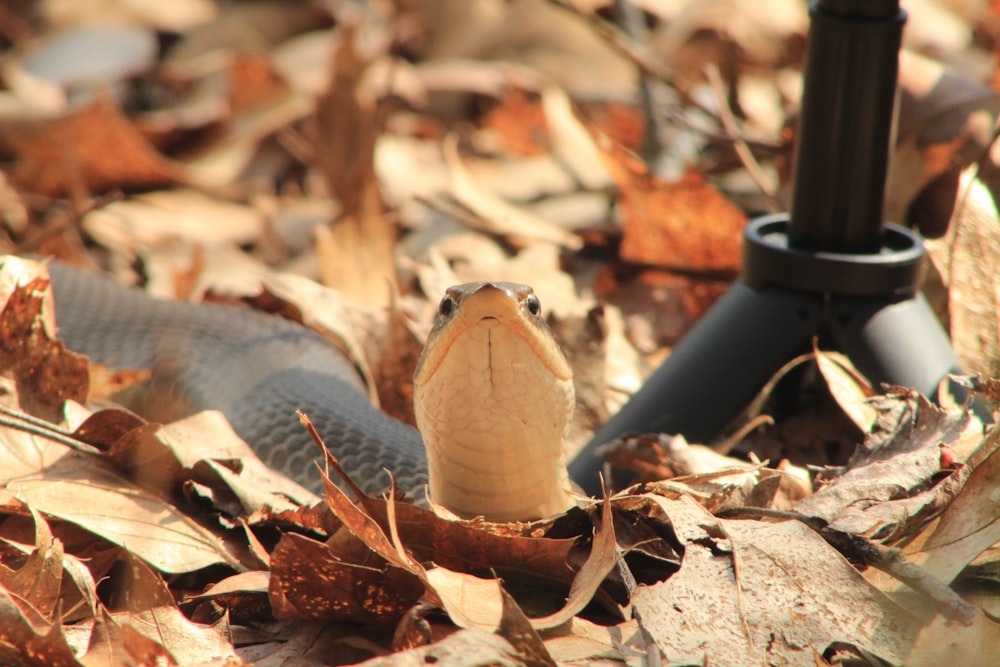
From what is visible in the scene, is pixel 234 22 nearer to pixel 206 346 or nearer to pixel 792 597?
pixel 206 346

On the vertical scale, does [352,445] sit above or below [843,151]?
below

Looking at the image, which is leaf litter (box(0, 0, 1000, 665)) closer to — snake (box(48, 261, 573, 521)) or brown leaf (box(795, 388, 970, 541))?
brown leaf (box(795, 388, 970, 541))

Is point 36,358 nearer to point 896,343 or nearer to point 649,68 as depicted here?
point 896,343

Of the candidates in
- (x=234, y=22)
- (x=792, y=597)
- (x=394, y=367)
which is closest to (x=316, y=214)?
(x=394, y=367)

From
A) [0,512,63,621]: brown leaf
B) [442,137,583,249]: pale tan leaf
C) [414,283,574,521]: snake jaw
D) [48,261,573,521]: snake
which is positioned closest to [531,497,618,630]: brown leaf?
[48,261,573,521]: snake


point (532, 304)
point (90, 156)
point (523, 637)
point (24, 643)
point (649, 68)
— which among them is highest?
point (649, 68)

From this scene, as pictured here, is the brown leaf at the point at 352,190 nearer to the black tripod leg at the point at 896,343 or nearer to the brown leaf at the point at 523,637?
the black tripod leg at the point at 896,343

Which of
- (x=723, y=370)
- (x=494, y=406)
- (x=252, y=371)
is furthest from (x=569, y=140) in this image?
(x=494, y=406)
